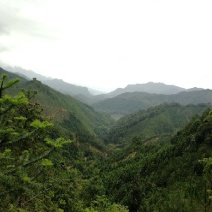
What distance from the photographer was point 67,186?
1604 inches

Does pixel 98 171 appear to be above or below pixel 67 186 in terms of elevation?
below

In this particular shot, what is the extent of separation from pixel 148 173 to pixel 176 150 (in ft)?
47.2

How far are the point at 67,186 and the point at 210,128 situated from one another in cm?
7398

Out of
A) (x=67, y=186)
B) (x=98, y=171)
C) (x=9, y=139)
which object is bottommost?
(x=98, y=171)

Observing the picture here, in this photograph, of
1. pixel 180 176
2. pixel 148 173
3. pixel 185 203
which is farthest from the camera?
pixel 148 173

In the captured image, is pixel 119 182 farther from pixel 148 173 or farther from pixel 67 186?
pixel 67 186

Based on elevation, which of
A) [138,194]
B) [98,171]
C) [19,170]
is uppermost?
[19,170]

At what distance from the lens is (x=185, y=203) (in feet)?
93.0

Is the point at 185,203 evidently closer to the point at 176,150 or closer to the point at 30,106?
the point at 30,106

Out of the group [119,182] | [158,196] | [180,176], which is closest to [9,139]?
[158,196]

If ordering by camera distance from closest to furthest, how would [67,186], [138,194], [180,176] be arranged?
[67,186] → [180,176] → [138,194]

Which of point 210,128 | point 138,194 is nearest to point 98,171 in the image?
point 138,194

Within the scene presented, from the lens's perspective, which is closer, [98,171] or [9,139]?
[9,139]

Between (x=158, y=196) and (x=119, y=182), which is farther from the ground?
(x=158, y=196)
